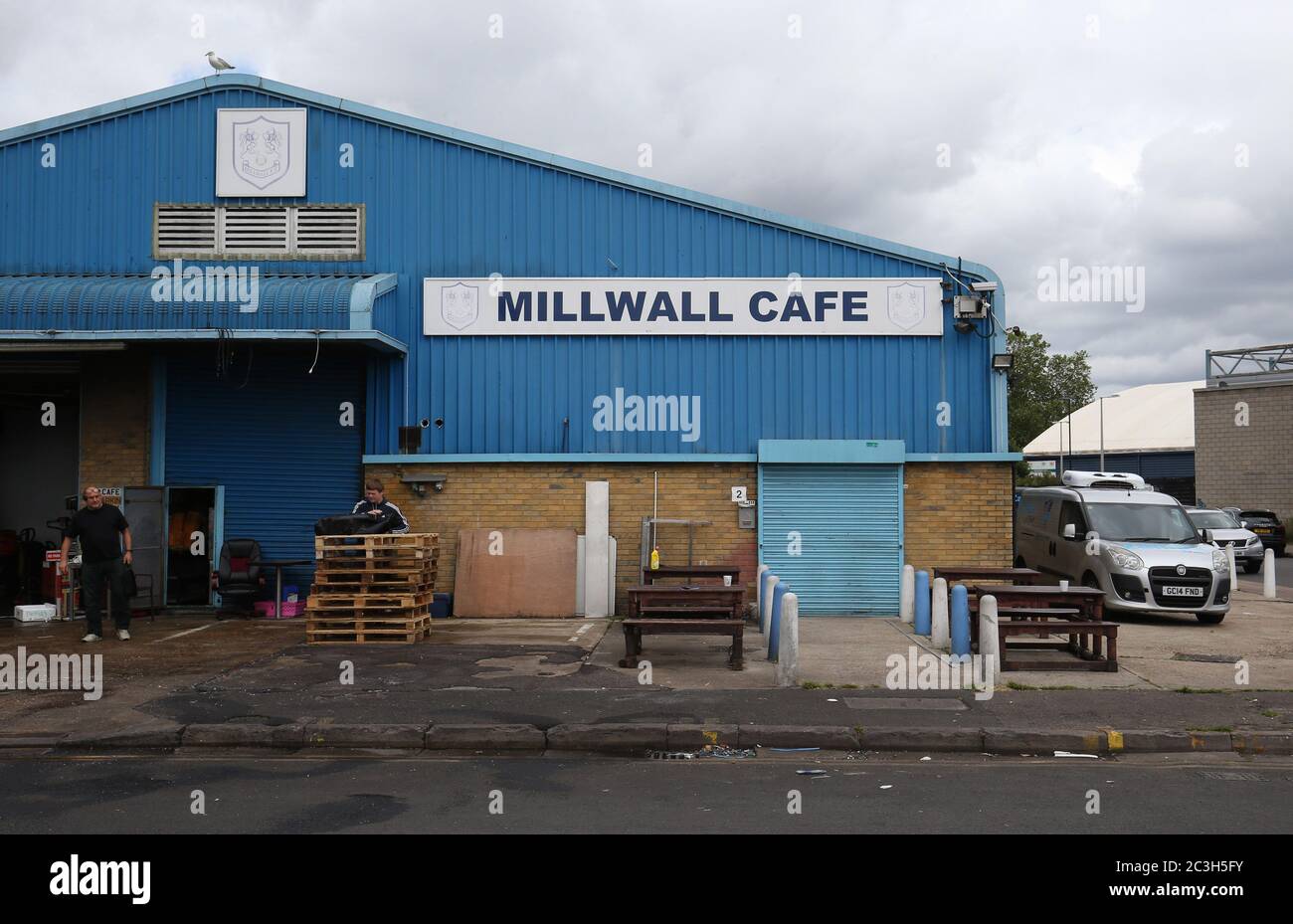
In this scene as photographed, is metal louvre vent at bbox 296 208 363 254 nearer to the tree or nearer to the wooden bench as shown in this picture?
the wooden bench

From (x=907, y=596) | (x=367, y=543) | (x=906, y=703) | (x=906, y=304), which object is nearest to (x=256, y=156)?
(x=367, y=543)

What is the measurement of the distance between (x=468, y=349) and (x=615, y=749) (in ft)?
30.7

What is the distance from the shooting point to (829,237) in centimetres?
1648

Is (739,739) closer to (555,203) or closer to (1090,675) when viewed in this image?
(1090,675)

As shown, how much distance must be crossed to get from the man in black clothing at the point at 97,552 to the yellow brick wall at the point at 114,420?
3.20 metres

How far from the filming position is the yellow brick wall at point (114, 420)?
16344 mm

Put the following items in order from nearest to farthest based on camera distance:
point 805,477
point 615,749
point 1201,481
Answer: point 615,749 < point 805,477 < point 1201,481

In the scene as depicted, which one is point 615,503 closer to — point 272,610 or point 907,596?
point 907,596

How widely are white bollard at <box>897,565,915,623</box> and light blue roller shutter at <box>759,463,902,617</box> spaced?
0.76 meters

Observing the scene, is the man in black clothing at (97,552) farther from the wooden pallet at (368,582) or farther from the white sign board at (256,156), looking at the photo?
the white sign board at (256,156)

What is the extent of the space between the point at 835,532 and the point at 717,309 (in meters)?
3.86

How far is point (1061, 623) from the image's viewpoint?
1162 cm

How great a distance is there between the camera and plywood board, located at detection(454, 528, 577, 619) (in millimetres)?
15844
